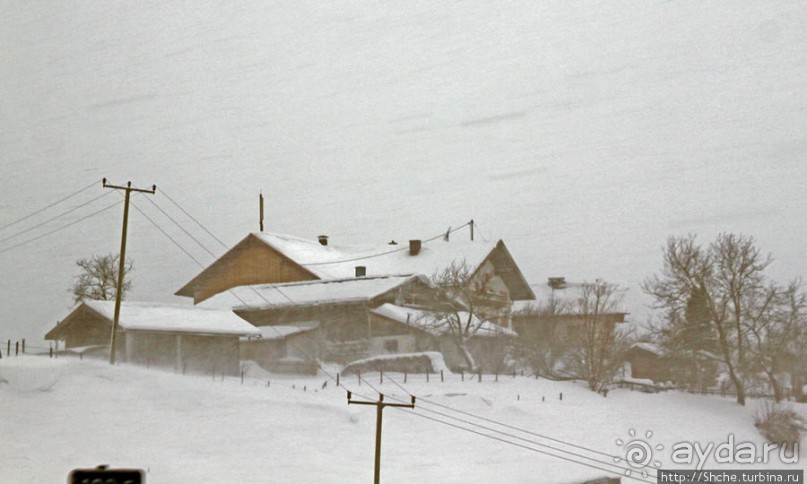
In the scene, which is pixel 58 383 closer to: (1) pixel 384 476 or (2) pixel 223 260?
(1) pixel 384 476

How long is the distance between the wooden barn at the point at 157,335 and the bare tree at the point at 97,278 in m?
1.08

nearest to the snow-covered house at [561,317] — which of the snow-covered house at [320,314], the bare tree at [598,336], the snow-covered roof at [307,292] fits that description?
the bare tree at [598,336]

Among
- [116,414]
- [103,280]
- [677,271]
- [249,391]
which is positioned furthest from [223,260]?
[677,271]

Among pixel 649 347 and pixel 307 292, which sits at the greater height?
pixel 307 292

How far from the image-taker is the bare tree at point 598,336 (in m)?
22.3

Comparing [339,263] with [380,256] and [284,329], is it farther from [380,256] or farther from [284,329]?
[284,329]

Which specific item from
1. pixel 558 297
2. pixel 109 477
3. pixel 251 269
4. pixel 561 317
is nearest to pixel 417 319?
pixel 561 317

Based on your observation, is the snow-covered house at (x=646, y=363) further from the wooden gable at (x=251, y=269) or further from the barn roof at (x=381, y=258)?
the wooden gable at (x=251, y=269)

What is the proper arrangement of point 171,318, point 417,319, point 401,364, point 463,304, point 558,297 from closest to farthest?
point 171,318
point 401,364
point 417,319
point 463,304
point 558,297

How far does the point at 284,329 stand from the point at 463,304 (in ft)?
20.0

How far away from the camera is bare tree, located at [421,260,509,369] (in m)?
24.1

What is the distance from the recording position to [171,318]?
63.3ft

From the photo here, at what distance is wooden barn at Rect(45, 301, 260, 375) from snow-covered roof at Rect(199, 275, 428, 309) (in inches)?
125

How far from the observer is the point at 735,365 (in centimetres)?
2233
